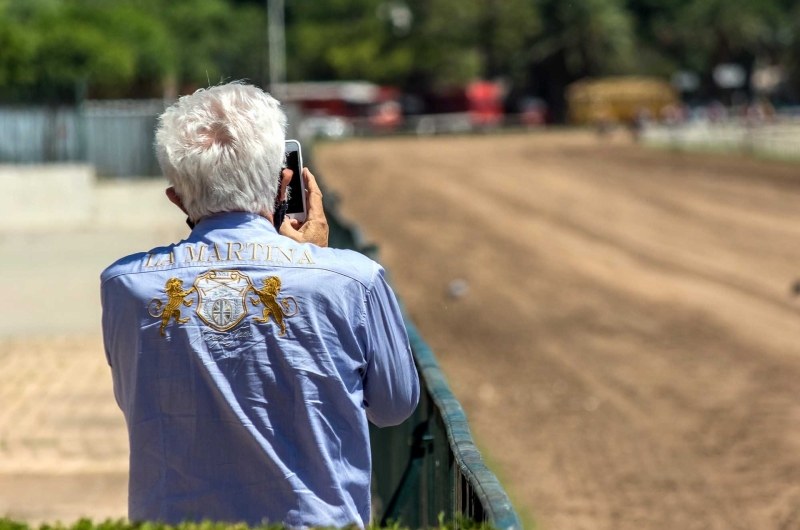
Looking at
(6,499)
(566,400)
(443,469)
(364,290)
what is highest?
(364,290)

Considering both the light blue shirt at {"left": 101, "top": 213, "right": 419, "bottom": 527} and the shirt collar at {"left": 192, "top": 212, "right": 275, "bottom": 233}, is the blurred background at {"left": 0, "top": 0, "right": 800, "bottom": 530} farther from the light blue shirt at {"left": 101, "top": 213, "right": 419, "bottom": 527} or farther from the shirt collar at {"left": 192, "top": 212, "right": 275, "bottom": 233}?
the light blue shirt at {"left": 101, "top": 213, "right": 419, "bottom": 527}

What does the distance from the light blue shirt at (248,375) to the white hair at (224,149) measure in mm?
71

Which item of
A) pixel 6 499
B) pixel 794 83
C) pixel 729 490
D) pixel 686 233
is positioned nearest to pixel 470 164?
pixel 686 233

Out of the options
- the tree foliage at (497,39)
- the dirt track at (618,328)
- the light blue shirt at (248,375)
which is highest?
the tree foliage at (497,39)

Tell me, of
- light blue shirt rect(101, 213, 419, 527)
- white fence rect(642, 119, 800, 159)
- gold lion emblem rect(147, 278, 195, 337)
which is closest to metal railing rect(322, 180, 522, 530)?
light blue shirt rect(101, 213, 419, 527)

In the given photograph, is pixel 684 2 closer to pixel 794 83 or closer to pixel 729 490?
pixel 794 83

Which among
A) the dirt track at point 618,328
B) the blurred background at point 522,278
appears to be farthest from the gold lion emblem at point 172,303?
the dirt track at point 618,328

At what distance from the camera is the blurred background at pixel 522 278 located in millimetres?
8883

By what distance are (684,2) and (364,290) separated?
98177mm

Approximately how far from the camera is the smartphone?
2.82m

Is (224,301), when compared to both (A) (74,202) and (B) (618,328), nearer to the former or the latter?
(B) (618,328)

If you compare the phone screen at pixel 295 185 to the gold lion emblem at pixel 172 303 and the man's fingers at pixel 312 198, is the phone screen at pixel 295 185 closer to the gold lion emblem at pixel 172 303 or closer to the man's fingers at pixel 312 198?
the man's fingers at pixel 312 198

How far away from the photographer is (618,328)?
1477 cm

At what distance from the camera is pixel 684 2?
9506cm
